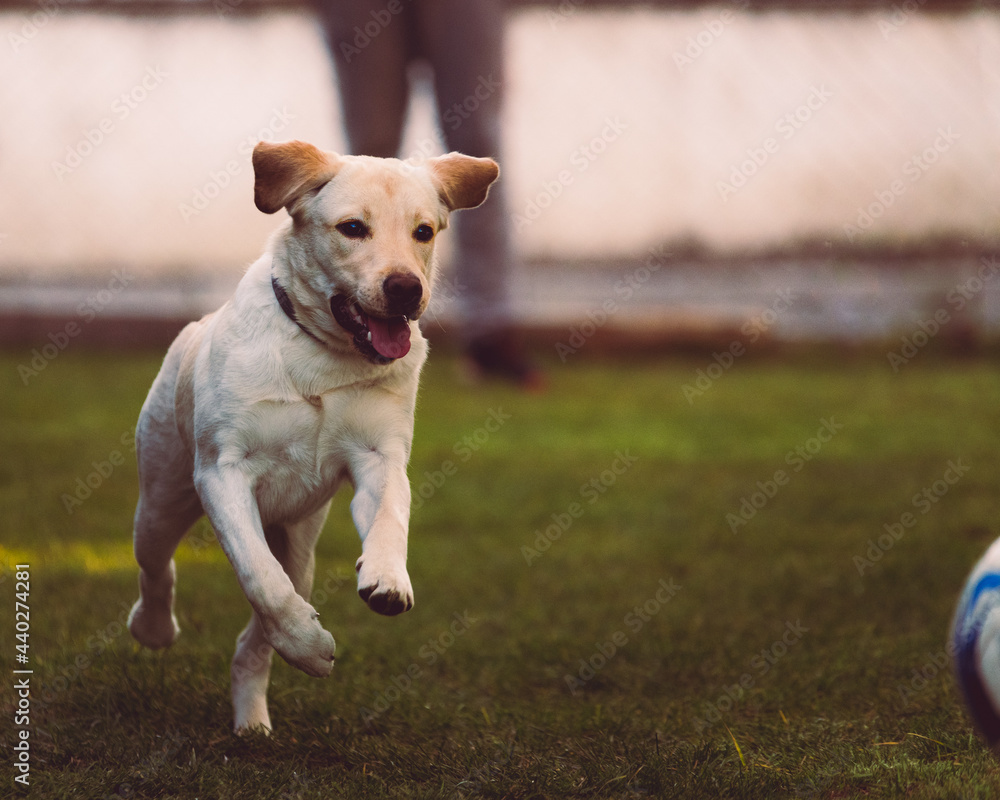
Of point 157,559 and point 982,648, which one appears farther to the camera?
point 157,559

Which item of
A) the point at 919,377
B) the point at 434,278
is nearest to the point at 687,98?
the point at 919,377

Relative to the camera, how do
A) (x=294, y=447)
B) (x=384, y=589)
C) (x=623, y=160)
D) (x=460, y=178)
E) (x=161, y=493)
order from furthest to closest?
1. (x=623, y=160)
2. (x=161, y=493)
3. (x=460, y=178)
4. (x=294, y=447)
5. (x=384, y=589)

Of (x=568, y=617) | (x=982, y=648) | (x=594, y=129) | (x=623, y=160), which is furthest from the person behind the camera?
(x=623, y=160)

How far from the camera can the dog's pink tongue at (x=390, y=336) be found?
240cm

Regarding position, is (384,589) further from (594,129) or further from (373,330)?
(594,129)

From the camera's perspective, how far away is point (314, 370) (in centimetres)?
243

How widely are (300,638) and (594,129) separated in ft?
28.9

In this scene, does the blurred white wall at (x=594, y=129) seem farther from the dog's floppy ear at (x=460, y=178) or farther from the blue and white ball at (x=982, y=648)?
the blue and white ball at (x=982, y=648)

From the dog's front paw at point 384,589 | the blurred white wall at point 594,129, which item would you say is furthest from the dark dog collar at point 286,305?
the blurred white wall at point 594,129

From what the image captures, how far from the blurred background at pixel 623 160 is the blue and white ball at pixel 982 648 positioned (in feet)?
25.3

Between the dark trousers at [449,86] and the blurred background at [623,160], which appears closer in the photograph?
the dark trousers at [449,86]

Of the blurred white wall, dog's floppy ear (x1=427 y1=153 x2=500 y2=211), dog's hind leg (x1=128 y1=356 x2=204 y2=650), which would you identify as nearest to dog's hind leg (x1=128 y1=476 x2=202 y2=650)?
dog's hind leg (x1=128 y1=356 x2=204 y2=650)

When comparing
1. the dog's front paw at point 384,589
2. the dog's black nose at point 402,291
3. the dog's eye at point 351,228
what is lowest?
the dog's front paw at point 384,589

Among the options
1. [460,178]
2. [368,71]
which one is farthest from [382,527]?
[368,71]
